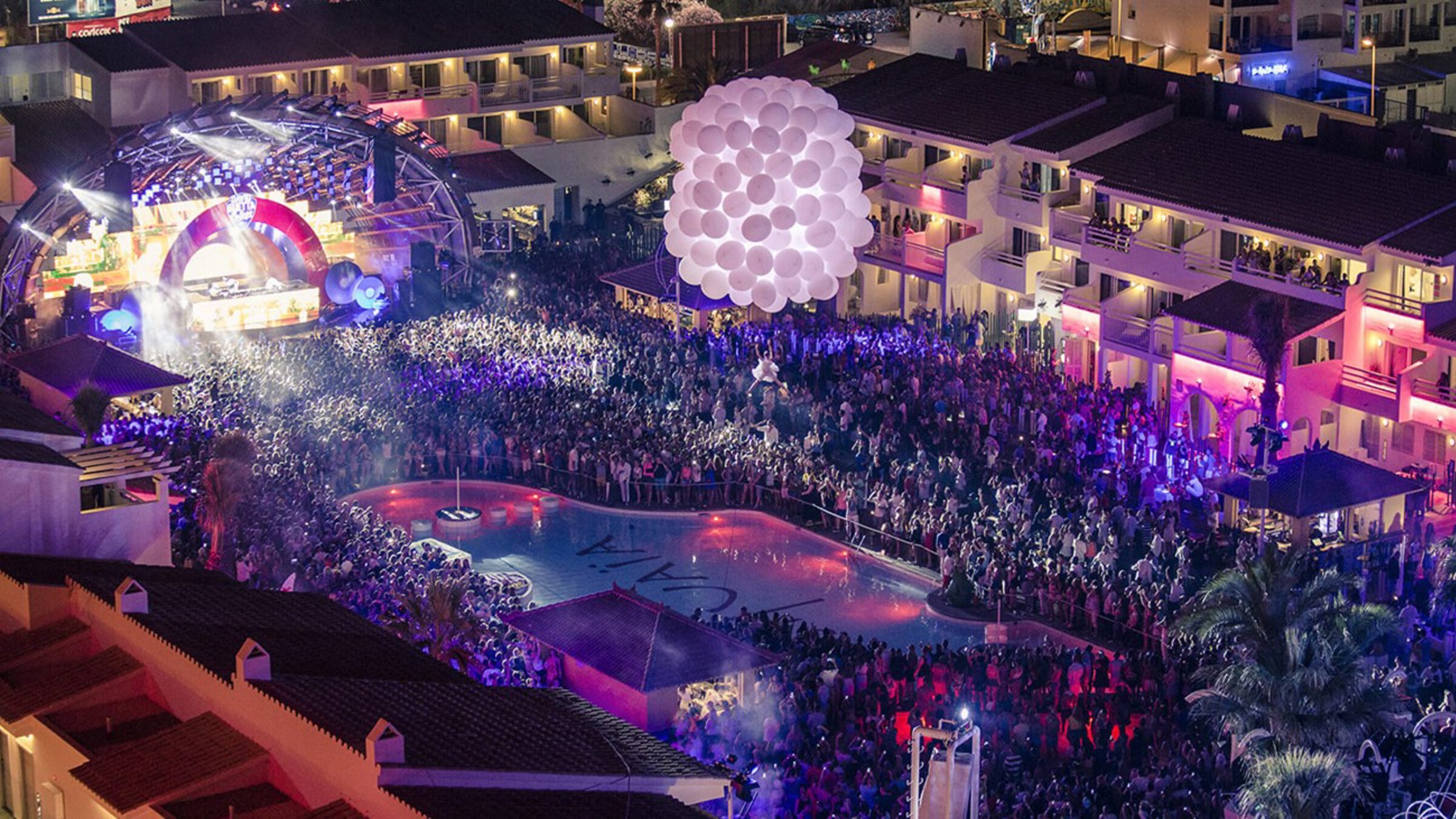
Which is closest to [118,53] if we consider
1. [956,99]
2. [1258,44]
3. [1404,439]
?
[956,99]

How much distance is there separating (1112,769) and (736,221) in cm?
895

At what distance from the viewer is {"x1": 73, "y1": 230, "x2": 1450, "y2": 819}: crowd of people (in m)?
30.8

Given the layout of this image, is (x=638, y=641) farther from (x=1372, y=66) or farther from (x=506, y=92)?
(x=1372, y=66)

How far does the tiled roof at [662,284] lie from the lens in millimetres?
50594

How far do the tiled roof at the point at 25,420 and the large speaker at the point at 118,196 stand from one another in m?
14.1

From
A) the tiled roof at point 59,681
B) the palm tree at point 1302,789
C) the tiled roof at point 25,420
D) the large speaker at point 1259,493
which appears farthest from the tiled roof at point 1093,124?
the tiled roof at point 59,681

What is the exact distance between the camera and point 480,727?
2591 cm

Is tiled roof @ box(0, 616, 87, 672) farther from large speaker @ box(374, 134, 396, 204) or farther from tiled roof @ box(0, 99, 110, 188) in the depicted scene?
tiled roof @ box(0, 99, 110, 188)

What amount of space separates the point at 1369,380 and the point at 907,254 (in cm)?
→ 1299

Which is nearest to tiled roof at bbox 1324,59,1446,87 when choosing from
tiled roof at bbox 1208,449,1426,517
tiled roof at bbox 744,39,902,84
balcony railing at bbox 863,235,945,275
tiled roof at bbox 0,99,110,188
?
tiled roof at bbox 744,39,902,84

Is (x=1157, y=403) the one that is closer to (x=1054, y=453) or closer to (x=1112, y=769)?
(x=1054, y=453)

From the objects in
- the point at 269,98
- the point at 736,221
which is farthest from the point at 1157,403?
the point at 269,98

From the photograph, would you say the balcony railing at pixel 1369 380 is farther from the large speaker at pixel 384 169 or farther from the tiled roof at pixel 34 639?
the tiled roof at pixel 34 639

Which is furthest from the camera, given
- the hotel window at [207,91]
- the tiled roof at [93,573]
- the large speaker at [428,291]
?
the hotel window at [207,91]
